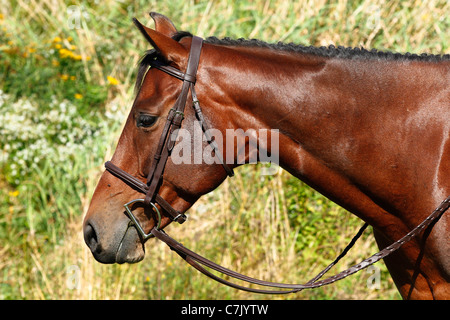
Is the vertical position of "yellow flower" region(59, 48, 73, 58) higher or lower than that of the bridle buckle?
higher

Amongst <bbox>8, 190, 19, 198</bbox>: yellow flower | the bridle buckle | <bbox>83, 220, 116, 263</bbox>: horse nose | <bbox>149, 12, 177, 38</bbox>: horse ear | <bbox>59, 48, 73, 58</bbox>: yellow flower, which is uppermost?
<bbox>59, 48, 73, 58</bbox>: yellow flower

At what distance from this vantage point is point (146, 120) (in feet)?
8.54

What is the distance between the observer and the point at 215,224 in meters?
5.51

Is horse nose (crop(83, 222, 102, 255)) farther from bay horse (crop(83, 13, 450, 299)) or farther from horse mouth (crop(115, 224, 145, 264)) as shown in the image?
horse mouth (crop(115, 224, 145, 264))

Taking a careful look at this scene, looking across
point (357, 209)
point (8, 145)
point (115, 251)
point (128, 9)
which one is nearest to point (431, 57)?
point (357, 209)

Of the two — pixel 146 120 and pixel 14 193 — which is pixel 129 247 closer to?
pixel 146 120

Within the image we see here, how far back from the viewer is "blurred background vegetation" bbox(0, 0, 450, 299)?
4.96 m

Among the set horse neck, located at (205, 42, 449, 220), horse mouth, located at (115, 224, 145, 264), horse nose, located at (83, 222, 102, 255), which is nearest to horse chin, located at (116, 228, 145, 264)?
horse mouth, located at (115, 224, 145, 264)

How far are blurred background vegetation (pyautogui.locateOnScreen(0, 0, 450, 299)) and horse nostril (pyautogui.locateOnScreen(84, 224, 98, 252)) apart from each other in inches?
73.8

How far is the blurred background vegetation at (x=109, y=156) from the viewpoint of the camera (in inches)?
195

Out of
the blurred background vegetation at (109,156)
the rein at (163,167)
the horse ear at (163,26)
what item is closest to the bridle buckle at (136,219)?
the rein at (163,167)

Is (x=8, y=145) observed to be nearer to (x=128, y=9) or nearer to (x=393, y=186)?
(x=128, y=9)

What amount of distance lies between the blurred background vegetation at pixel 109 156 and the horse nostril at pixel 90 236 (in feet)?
6.15

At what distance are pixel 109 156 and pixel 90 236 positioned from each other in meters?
2.62
